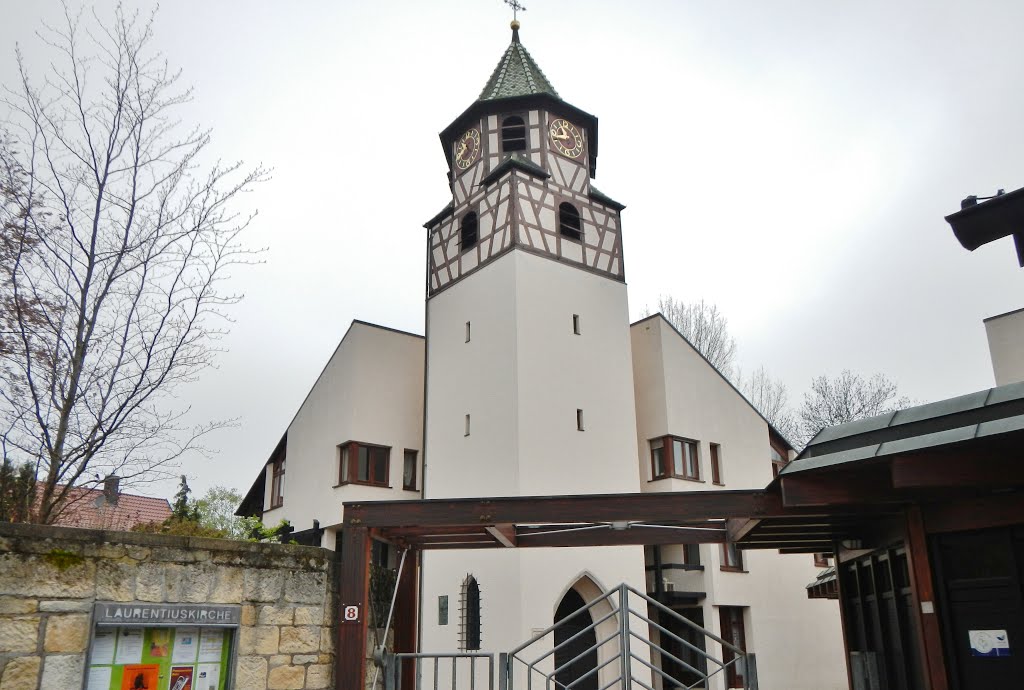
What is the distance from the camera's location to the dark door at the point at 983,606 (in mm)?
6473

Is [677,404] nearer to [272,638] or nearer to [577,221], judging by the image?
[577,221]

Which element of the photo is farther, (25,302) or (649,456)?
(649,456)

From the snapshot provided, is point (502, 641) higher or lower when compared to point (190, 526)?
lower

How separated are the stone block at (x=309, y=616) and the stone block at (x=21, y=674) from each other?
1.94m

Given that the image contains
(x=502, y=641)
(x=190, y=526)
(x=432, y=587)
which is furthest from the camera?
(x=432, y=587)

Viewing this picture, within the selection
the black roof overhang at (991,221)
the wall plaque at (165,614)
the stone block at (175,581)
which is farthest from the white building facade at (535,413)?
the black roof overhang at (991,221)

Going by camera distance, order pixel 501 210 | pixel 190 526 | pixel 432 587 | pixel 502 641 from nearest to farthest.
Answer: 1. pixel 190 526
2. pixel 502 641
3. pixel 432 587
4. pixel 501 210

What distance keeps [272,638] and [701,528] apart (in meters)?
4.60

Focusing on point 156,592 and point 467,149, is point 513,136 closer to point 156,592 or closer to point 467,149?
point 467,149

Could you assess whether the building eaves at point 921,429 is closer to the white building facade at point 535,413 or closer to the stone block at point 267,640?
the stone block at point 267,640

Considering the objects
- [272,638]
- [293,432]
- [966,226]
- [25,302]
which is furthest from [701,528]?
[293,432]

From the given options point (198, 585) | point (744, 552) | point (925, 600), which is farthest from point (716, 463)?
point (198, 585)

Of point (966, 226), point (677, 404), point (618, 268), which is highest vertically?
point (618, 268)

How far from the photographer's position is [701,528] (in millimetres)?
9234
